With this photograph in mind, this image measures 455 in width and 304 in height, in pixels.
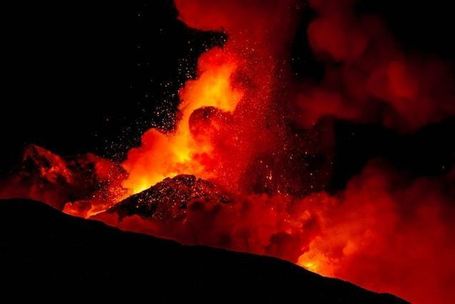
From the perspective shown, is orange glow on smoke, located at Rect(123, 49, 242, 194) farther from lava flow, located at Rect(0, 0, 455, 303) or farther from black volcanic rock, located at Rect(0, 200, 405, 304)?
black volcanic rock, located at Rect(0, 200, 405, 304)

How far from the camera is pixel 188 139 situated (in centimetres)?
1491

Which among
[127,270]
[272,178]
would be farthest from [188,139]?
[127,270]

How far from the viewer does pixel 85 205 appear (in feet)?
40.6

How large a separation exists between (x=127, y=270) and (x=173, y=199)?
5.81 metres

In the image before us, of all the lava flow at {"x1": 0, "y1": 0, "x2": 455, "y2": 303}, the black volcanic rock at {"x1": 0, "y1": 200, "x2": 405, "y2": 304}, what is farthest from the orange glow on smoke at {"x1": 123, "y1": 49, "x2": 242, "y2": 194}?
the black volcanic rock at {"x1": 0, "y1": 200, "x2": 405, "y2": 304}

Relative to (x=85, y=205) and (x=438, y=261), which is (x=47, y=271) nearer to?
(x=85, y=205)

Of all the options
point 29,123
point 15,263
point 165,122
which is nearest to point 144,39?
point 165,122

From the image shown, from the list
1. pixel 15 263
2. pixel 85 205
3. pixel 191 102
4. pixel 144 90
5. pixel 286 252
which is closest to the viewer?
pixel 15 263

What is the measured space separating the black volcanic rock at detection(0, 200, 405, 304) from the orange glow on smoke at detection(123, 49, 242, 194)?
775cm

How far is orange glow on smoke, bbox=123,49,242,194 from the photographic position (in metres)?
14.0

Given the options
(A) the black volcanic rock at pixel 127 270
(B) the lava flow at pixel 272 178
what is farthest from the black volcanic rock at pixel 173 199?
(A) the black volcanic rock at pixel 127 270

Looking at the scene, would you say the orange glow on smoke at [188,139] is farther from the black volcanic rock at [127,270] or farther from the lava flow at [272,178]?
the black volcanic rock at [127,270]

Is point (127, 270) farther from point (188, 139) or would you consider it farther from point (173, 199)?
point (188, 139)

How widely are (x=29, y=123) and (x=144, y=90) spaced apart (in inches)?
141
